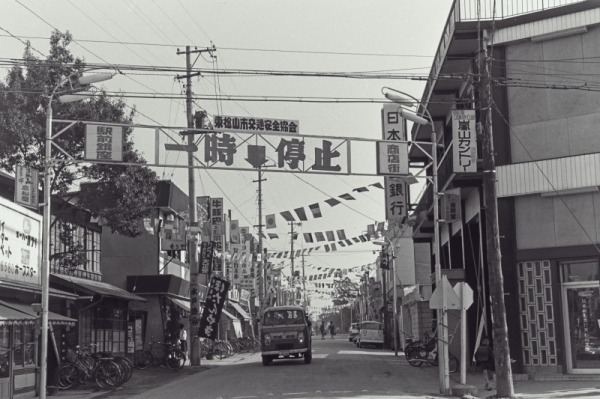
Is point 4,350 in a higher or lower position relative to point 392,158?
lower

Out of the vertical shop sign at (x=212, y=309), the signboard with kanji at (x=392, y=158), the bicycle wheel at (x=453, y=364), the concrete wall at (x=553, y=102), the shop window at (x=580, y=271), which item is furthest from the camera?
the vertical shop sign at (x=212, y=309)

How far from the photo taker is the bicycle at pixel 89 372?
22.3m

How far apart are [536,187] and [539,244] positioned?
179 cm

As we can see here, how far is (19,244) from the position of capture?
66.2ft

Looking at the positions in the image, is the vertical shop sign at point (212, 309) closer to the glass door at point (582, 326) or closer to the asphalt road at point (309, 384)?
the asphalt road at point (309, 384)

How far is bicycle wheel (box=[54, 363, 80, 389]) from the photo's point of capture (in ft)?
72.6

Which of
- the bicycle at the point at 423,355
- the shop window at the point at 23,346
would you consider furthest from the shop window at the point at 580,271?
the shop window at the point at 23,346

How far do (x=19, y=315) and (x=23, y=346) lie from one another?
378cm

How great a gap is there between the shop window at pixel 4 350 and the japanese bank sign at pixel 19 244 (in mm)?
1410

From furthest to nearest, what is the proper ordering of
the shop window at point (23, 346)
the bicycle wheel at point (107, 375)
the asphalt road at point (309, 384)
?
the bicycle wheel at point (107, 375) → the shop window at point (23, 346) → the asphalt road at point (309, 384)

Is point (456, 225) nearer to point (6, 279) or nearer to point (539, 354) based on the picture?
point (539, 354)

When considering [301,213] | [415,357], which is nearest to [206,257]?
[301,213]

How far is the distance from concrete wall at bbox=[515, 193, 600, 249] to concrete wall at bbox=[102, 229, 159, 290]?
19647 mm

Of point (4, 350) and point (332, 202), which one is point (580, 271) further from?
point (4, 350)
